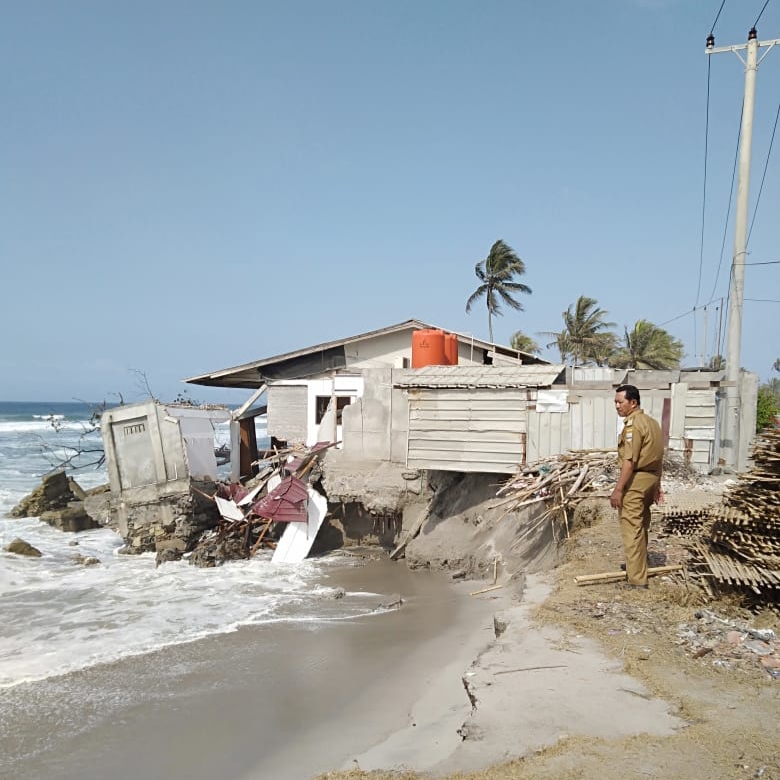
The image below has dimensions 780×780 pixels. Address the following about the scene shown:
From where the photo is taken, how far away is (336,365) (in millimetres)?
20062

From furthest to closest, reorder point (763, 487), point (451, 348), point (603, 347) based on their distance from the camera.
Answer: point (603, 347), point (451, 348), point (763, 487)

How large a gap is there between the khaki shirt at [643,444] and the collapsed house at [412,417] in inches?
227

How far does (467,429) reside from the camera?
44.4 ft

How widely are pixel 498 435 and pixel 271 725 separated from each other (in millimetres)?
8279

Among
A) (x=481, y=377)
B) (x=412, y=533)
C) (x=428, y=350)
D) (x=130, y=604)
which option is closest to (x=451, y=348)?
(x=428, y=350)

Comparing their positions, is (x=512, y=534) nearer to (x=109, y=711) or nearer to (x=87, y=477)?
(x=109, y=711)

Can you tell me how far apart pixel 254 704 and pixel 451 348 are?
12.7 meters

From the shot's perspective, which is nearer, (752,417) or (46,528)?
(752,417)

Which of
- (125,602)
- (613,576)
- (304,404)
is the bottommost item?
(125,602)

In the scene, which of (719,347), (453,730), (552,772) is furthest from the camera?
(719,347)

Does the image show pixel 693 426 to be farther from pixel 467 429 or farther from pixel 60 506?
pixel 60 506

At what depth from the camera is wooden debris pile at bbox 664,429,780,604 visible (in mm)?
6160

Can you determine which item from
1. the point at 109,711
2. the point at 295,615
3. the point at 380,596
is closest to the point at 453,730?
the point at 109,711

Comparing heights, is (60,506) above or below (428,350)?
below
